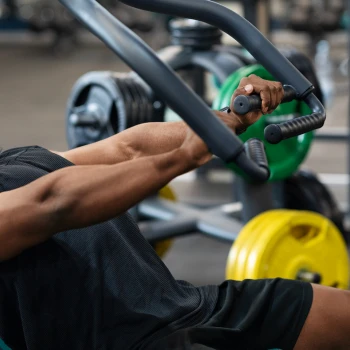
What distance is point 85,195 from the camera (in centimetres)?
127

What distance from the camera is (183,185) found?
4676mm

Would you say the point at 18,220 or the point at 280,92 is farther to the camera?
the point at 280,92

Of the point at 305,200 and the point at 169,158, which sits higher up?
the point at 169,158

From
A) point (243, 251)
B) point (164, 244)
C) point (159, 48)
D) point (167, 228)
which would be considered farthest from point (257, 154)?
point (159, 48)

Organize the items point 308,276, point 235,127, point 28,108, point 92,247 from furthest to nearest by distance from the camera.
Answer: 1. point 28,108
2. point 308,276
3. point 92,247
4. point 235,127

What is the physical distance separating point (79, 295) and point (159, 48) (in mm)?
8044

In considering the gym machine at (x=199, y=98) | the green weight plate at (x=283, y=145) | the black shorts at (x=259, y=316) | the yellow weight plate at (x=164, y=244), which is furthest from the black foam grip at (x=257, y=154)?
the yellow weight plate at (x=164, y=244)

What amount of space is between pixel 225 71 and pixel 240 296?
1426 mm

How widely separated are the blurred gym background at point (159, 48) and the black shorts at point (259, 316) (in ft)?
5.39

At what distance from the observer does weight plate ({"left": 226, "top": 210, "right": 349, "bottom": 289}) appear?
2.61 m

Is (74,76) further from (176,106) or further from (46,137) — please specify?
(176,106)

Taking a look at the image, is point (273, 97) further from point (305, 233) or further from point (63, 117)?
point (63, 117)

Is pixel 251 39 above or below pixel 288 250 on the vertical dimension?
above

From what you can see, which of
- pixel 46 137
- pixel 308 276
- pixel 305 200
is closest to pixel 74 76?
pixel 46 137
